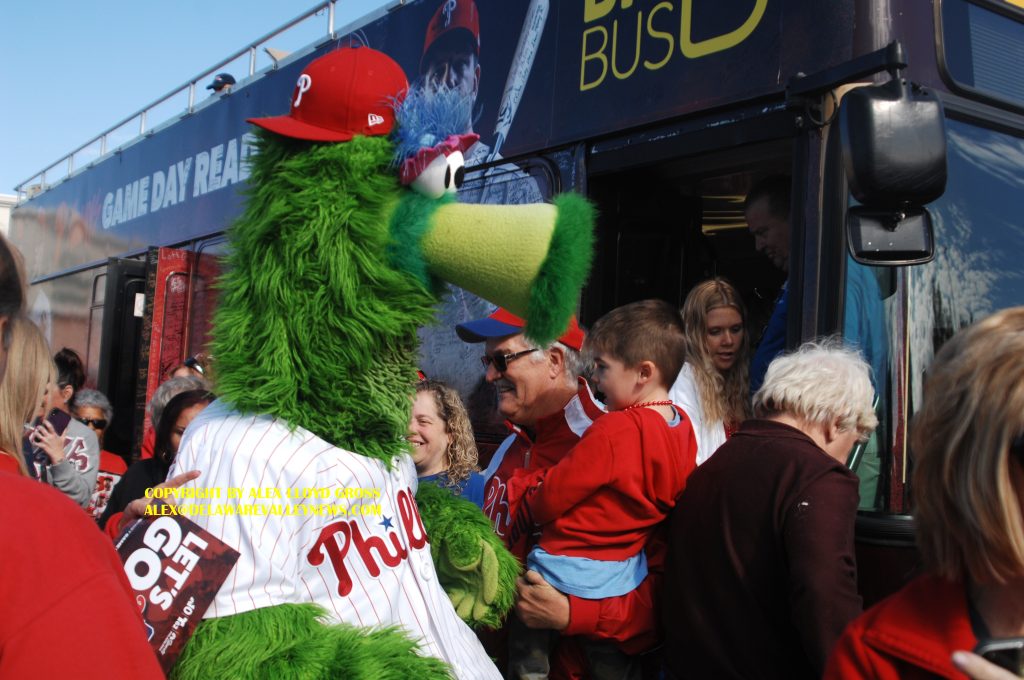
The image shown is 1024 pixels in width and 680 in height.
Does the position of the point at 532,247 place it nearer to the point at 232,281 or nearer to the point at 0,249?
the point at 232,281

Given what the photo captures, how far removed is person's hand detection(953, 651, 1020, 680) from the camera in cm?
96

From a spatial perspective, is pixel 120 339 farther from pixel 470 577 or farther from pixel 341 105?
pixel 341 105

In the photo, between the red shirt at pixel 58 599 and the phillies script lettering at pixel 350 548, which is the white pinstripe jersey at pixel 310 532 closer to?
the phillies script lettering at pixel 350 548

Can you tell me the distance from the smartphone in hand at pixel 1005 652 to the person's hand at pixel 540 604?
147 centimetres

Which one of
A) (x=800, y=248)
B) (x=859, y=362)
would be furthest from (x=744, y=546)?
(x=800, y=248)

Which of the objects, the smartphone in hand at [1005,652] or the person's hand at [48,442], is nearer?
the smartphone in hand at [1005,652]

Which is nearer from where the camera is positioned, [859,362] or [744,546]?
[744,546]

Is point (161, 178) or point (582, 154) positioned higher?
point (161, 178)

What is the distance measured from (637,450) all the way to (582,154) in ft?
4.21

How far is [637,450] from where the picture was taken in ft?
7.81

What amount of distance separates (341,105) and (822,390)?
1.29 m

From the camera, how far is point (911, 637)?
108 cm

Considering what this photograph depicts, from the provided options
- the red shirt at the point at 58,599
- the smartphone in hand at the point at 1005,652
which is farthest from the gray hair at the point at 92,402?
the smartphone in hand at the point at 1005,652

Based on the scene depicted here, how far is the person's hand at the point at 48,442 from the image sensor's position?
400cm
